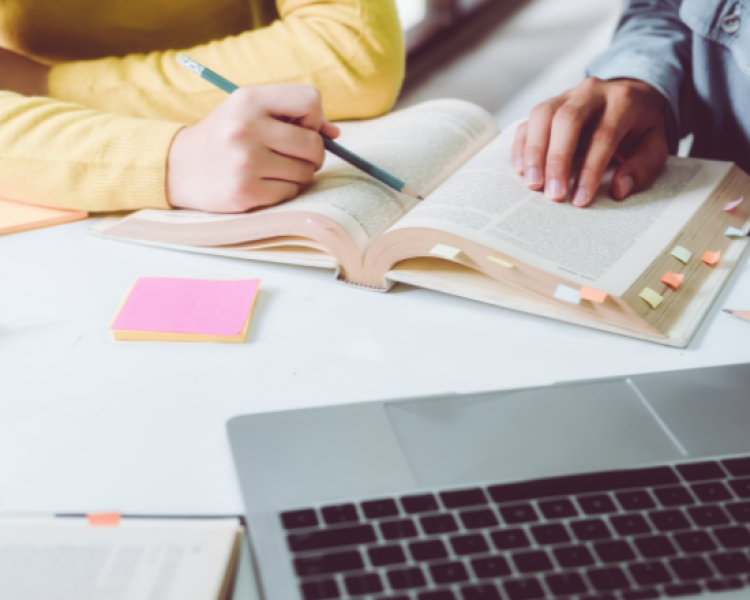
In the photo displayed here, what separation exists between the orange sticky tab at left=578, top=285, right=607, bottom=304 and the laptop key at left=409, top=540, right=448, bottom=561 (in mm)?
247

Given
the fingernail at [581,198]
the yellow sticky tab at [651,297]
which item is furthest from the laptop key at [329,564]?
the fingernail at [581,198]

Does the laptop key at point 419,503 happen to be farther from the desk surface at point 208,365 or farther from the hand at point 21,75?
the hand at point 21,75

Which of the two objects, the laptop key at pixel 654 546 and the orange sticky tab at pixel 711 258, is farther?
the orange sticky tab at pixel 711 258

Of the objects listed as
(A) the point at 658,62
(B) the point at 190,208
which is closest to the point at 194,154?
(B) the point at 190,208

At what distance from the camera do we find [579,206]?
1.99 ft

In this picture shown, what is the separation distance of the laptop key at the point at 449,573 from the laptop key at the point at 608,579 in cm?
6

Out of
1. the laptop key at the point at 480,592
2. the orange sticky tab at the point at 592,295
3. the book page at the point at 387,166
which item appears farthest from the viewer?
the book page at the point at 387,166

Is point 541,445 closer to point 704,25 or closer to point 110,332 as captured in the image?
point 110,332

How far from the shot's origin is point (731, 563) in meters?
0.31

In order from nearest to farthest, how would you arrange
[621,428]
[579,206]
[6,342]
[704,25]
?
[621,428], [6,342], [579,206], [704,25]

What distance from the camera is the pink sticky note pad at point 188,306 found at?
1.66 feet

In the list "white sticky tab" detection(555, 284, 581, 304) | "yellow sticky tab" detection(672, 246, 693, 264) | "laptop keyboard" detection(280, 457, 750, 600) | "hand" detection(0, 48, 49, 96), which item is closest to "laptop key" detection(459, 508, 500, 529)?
"laptop keyboard" detection(280, 457, 750, 600)

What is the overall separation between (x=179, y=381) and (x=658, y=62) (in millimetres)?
717

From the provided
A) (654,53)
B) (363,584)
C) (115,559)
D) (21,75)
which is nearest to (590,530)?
(363,584)
